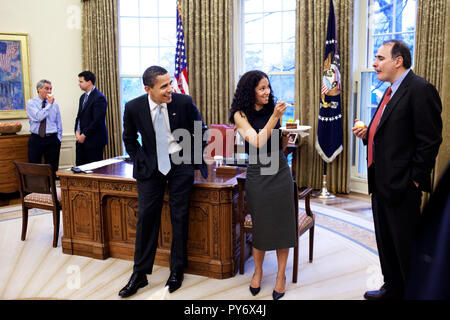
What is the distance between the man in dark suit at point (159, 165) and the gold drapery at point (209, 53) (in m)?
3.60

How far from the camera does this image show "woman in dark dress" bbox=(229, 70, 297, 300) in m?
2.82

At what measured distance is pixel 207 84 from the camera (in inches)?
269

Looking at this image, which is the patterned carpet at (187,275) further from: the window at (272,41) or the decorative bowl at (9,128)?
the window at (272,41)

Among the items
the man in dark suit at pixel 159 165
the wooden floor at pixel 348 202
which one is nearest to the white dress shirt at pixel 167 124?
the man in dark suit at pixel 159 165

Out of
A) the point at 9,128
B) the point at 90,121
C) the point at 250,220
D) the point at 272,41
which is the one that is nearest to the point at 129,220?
the point at 250,220

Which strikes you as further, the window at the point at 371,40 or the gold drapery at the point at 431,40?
the window at the point at 371,40

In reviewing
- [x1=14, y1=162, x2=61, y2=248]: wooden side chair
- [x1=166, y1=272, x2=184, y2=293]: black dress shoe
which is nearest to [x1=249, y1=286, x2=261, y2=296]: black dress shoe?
[x1=166, y1=272, x2=184, y2=293]: black dress shoe

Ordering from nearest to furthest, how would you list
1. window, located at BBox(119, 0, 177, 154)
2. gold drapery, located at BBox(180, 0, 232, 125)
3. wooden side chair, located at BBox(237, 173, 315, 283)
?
wooden side chair, located at BBox(237, 173, 315, 283)
gold drapery, located at BBox(180, 0, 232, 125)
window, located at BBox(119, 0, 177, 154)

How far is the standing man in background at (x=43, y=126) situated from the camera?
591 cm

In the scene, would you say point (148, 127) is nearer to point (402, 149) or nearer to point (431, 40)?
point (402, 149)

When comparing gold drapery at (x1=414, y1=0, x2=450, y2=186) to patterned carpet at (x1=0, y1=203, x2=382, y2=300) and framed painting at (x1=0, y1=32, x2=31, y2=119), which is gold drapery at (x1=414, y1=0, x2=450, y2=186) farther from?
framed painting at (x1=0, y1=32, x2=31, y2=119)

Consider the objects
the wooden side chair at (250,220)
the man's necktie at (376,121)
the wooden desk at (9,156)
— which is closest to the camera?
the man's necktie at (376,121)

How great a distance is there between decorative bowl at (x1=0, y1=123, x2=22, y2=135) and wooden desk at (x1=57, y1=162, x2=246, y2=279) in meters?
3.08

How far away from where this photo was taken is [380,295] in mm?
2914
